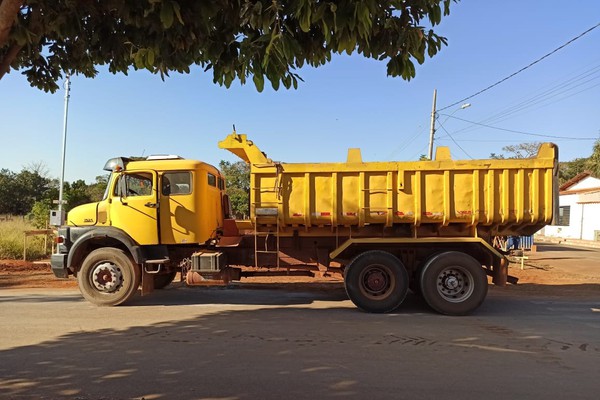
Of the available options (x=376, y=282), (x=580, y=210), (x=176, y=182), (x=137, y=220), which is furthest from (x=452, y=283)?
(x=580, y=210)

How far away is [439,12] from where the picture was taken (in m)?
2.98

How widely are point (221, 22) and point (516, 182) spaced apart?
616cm

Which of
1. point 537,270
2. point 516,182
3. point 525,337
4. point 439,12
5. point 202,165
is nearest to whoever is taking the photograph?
point 439,12

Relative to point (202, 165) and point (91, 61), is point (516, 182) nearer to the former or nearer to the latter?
point (202, 165)

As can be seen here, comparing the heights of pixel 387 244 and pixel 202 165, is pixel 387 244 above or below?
below

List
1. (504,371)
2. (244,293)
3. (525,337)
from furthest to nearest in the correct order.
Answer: (244,293)
(525,337)
(504,371)

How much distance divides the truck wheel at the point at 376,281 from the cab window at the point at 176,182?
3.37 m

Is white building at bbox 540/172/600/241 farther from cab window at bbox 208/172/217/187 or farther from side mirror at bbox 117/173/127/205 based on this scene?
side mirror at bbox 117/173/127/205

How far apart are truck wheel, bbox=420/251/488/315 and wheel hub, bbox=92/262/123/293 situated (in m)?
5.51

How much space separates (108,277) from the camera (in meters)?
8.12

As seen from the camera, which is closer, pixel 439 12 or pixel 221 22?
pixel 439 12

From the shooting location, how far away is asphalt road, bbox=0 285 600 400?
4227 millimetres

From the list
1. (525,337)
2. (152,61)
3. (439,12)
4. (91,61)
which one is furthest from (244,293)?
(439,12)

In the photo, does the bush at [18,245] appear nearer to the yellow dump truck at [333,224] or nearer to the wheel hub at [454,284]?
the yellow dump truck at [333,224]
